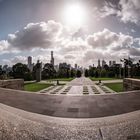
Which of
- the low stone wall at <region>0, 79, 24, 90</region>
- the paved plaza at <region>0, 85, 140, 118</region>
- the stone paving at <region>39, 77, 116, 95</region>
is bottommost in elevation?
the stone paving at <region>39, 77, 116, 95</region>

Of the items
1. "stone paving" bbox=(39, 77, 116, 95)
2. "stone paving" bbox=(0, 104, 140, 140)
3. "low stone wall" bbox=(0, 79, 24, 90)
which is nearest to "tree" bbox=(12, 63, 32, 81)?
"stone paving" bbox=(39, 77, 116, 95)

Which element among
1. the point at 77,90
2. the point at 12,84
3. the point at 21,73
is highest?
the point at 21,73

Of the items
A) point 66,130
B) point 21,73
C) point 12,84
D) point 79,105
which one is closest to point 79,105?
point 79,105

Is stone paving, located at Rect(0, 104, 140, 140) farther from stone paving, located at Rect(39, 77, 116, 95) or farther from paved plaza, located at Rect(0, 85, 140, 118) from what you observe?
stone paving, located at Rect(39, 77, 116, 95)

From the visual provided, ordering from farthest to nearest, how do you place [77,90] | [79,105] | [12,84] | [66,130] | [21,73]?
1. [21,73]
2. [77,90]
3. [12,84]
4. [79,105]
5. [66,130]

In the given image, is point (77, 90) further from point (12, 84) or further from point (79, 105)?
point (79, 105)

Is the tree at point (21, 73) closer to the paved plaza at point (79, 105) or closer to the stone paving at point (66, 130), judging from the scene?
the paved plaza at point (79, 105)

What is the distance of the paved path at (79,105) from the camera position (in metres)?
6.25

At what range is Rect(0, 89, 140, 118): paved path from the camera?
6.25 metres

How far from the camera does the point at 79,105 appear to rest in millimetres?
7383

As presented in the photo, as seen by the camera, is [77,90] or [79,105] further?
[77,90]

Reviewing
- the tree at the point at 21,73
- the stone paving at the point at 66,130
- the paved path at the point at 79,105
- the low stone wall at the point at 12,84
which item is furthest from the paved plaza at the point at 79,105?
the tree at the point at 21,73

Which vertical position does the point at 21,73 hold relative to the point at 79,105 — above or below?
above

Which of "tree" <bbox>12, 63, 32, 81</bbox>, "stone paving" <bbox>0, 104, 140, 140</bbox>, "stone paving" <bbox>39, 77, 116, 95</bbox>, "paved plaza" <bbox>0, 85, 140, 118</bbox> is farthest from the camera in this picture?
"tree" <bbox>12, 63, 32, 81</bbox>
